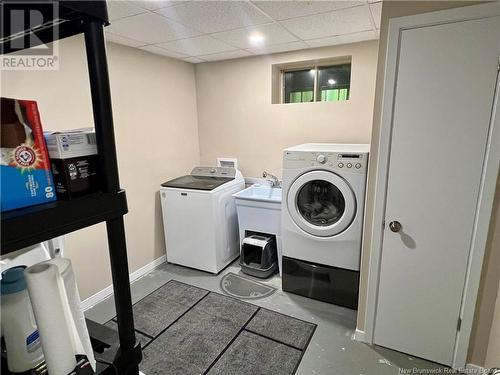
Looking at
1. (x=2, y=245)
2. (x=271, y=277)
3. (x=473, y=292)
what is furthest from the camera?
(x=271, y=277)

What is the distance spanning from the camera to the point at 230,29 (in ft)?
7.36

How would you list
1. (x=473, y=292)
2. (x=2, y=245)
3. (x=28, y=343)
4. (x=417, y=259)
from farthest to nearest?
(x=417, y=259), (x=473, y=292), (x=28, y=343), (x=2, y=245)

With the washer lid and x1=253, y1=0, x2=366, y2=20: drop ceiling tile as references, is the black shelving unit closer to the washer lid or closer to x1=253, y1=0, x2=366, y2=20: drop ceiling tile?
x1=253, y1=0, x2=366, y2=20: drop ceiling tile

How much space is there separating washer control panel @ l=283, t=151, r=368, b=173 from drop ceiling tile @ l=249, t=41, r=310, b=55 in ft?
3.55

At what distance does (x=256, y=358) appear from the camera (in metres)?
1.98

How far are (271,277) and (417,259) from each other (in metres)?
1.52

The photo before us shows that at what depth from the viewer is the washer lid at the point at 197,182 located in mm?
2984

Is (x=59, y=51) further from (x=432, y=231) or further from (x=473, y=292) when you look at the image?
(x=473, y=292)

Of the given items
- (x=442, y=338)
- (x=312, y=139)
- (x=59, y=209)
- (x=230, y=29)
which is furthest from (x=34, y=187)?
(x=312, y=139)

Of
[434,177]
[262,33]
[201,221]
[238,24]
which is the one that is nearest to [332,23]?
[262,33]

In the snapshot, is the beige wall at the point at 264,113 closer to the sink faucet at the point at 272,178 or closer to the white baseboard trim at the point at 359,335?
the sink faucet at the point at 272,178

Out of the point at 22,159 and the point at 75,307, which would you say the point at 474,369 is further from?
the point at 22,159

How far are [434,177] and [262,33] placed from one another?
66.5 inches

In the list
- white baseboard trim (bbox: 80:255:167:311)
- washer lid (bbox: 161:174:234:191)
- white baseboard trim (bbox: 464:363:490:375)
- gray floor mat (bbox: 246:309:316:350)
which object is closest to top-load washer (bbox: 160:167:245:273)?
washer lid (bbox: 161:174:234:191)
